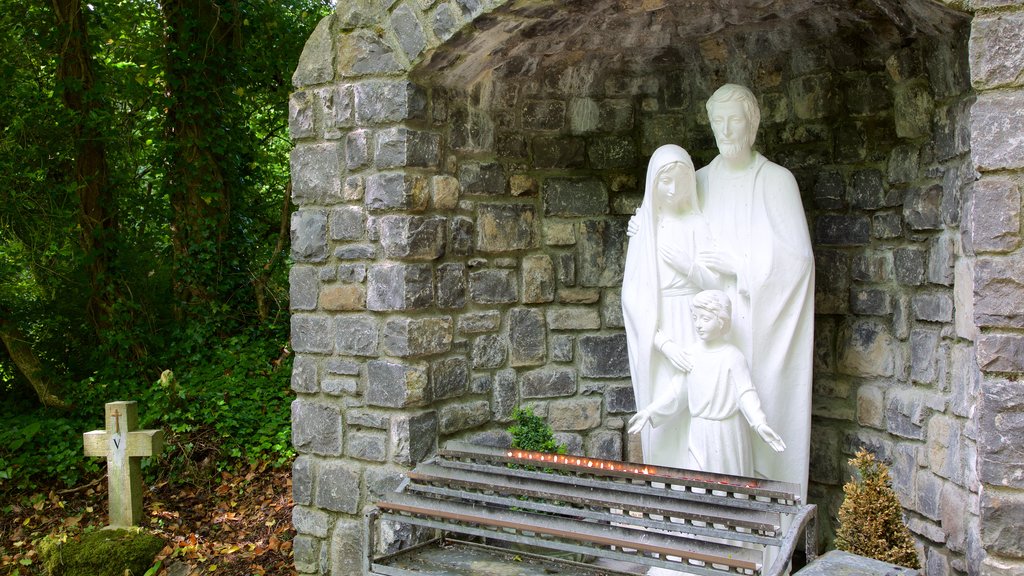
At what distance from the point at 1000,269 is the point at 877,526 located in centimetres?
A: 98

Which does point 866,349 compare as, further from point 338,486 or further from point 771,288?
point 338,486

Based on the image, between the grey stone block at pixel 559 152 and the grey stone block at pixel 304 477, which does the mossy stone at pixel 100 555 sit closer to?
the grey stone block at pixel 304 477

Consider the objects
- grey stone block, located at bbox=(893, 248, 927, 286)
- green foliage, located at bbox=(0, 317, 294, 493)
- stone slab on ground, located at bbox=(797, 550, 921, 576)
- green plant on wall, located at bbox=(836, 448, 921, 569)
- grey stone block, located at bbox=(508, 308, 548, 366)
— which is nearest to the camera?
stone slab on ground, located at bbox=(797, 550, 921, 576)

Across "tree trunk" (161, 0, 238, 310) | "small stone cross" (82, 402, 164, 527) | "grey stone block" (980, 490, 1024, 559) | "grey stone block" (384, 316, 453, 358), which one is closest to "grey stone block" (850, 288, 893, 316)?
"grey stone block" (980, 490, 1024, 559)

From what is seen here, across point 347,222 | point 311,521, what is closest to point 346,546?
point 311,521

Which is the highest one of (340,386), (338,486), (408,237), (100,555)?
(408,237)

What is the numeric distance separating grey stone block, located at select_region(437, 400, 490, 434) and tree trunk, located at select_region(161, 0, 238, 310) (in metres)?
3.06

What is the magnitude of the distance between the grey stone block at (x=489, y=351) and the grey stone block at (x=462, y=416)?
19 centimetres

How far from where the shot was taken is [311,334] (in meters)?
4.19

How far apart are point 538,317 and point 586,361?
0.37 meters

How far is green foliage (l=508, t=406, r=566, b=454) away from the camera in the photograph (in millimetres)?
4215

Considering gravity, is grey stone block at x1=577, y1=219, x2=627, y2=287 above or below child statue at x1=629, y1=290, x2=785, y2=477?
above

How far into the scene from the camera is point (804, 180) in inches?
169

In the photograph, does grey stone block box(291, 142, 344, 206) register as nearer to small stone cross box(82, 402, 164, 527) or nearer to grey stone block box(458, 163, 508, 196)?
grey stone block box(458, 163, 508, 196)
